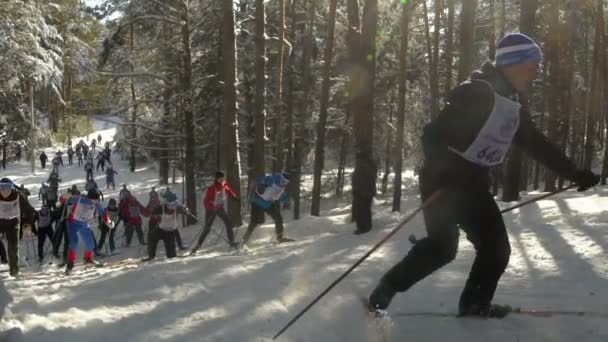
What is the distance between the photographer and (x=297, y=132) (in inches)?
1093

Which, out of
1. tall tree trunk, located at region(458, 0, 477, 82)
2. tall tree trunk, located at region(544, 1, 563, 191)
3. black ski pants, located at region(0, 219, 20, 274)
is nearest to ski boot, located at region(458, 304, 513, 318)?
black ski pants, located at region(0, 219, 20, 274)

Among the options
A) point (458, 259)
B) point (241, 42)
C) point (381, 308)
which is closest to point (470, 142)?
point (381, 308)

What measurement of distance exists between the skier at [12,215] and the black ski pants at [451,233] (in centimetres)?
826

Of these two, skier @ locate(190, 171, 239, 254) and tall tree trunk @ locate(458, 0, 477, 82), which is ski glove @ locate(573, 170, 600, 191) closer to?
tall tree trunk @ locate(458, 0, 477, 82)

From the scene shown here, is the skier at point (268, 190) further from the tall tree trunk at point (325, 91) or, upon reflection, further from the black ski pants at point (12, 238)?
the tall tree trunk at point (325, 91)

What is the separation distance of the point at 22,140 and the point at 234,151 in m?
26.4

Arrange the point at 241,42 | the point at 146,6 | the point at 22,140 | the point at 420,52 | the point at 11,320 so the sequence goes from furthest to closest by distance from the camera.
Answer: the point at 22,140
the point at 420,52
the point at 241,42
the point at 146,6
the point at 11,320

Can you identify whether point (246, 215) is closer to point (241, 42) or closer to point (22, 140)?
point (241, 42)

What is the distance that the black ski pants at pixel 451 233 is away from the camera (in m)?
3.75

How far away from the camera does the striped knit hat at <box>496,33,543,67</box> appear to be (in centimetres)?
375

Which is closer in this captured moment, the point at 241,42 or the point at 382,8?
the point at 382,8

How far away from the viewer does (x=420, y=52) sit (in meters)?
32.3

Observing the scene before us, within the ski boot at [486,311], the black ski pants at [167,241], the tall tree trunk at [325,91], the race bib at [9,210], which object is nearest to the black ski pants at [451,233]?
the ski boot at [486,311]

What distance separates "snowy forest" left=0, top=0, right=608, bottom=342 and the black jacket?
0.55 m
